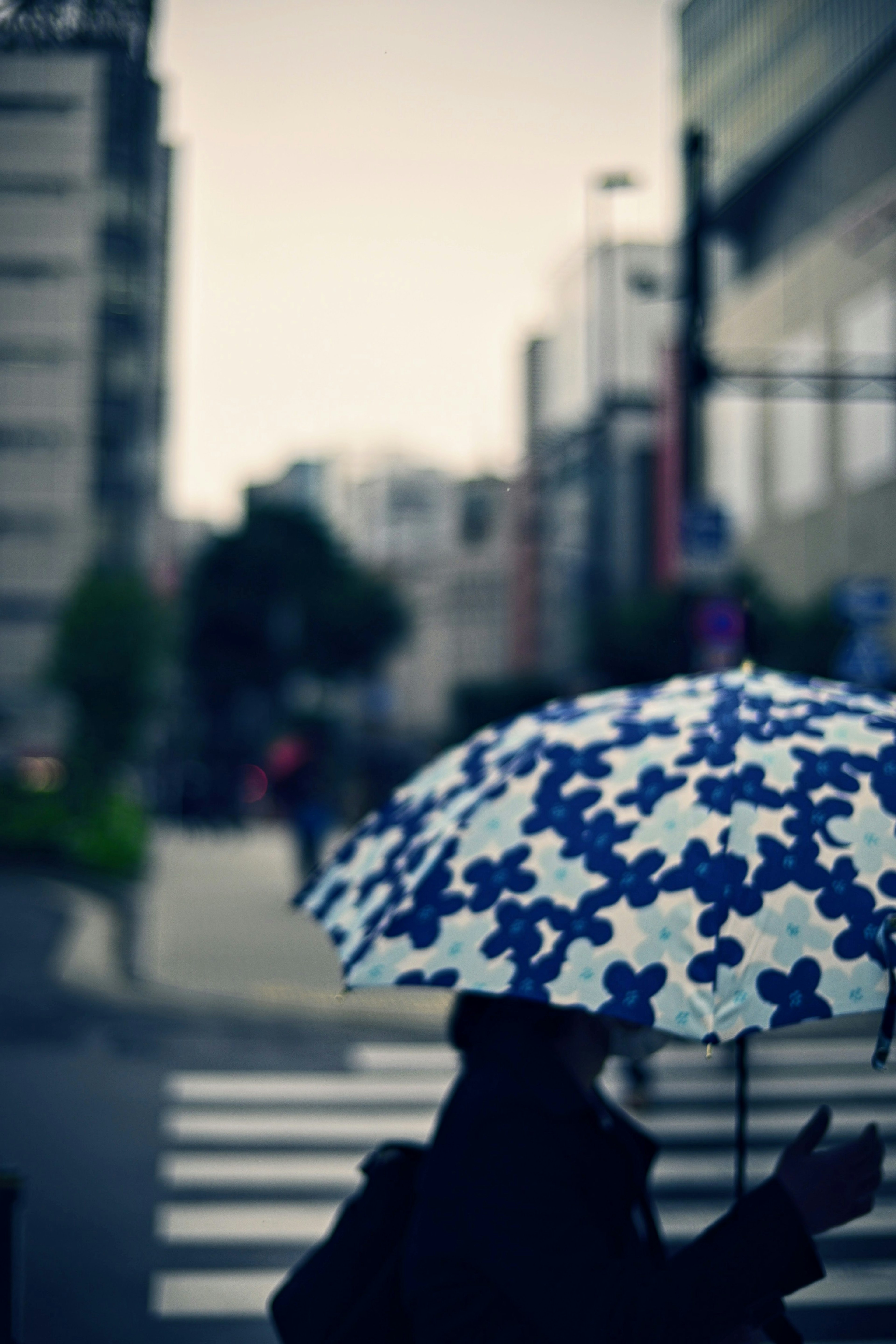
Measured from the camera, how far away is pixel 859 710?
2.35 m

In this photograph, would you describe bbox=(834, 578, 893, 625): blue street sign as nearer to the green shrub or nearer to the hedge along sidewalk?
the hedge along sidewalk

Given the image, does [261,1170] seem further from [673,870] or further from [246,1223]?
[673,870]

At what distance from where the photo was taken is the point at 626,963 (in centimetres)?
203

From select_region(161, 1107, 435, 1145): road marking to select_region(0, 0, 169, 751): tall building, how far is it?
55.9 meters

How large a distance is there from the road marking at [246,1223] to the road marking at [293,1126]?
40.3 inches

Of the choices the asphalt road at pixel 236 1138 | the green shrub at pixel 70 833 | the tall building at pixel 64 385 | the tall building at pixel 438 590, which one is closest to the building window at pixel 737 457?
the tall building at pixel 64 385

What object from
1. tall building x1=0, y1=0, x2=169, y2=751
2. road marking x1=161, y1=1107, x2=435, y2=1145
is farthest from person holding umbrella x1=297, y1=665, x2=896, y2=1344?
tall building x1=0, y1=0, x2=169, y2=751

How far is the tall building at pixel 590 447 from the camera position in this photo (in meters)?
16.7

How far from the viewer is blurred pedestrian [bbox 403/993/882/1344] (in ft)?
5.94

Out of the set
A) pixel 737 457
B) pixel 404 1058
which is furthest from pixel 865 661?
pixel 737 457

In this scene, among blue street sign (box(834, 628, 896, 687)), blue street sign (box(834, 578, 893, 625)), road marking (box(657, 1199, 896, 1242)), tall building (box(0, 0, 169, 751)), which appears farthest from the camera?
tall building (box(0, 0, 169, 751))

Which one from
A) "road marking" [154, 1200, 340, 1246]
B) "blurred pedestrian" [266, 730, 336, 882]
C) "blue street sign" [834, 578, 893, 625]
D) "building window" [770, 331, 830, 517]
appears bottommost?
"road marking" [154, 1200, 340, 1246]

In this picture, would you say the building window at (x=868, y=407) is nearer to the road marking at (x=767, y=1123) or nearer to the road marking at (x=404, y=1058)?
the road marking at (x=404, y=1058)

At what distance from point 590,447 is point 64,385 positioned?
163ft
